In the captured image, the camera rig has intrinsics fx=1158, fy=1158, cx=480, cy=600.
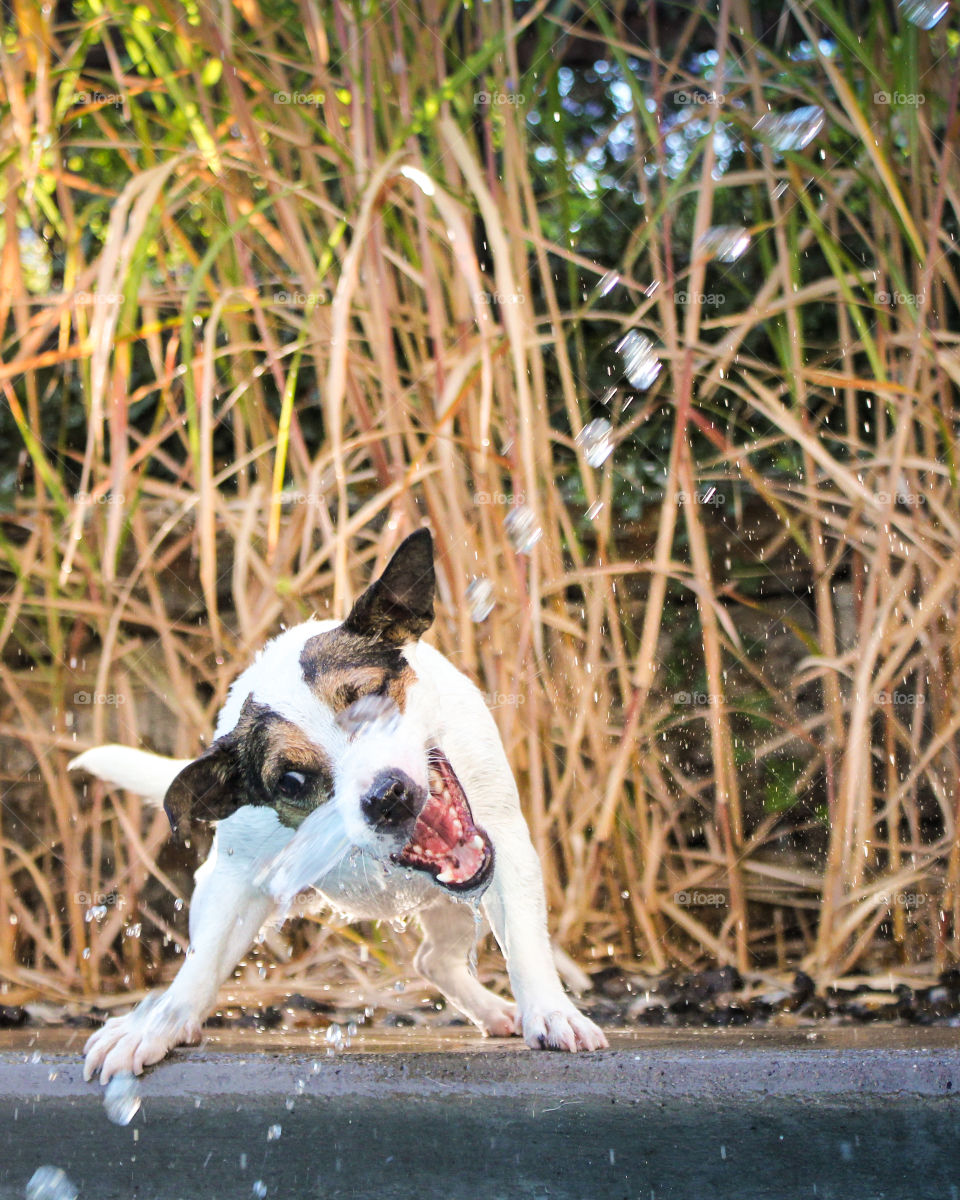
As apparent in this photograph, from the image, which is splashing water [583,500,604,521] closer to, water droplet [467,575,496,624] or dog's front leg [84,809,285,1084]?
water droplet [467,575,496,624]

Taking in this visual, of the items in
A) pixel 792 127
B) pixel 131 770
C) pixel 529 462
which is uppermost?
pixel 792 127

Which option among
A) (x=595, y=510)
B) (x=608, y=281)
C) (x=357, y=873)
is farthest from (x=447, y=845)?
(x=608, y=281)

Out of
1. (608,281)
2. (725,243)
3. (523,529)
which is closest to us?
(523,529)

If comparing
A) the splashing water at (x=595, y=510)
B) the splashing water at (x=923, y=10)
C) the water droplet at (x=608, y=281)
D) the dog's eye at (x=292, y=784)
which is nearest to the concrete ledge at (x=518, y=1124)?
the dog's eye at (x=292, y=784)

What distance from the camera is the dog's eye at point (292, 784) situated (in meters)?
1.56

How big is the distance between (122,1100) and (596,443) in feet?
5.50

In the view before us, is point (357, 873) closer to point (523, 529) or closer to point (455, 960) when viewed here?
point (455, 960)

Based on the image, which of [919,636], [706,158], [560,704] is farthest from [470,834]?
[706,158]

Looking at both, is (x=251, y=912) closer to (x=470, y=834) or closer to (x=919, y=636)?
(x=470, y=834)

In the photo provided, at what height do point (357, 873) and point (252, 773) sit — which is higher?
point (252, 773)

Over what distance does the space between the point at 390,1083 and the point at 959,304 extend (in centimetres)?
204

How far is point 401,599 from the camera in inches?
65.1

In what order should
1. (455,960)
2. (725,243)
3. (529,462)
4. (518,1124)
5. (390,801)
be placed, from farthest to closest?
(725,243) < (529,462) < (455,960) < (390,801) < (518,1124)

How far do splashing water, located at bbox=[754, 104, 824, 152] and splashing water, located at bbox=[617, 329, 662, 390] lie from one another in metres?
0.50
